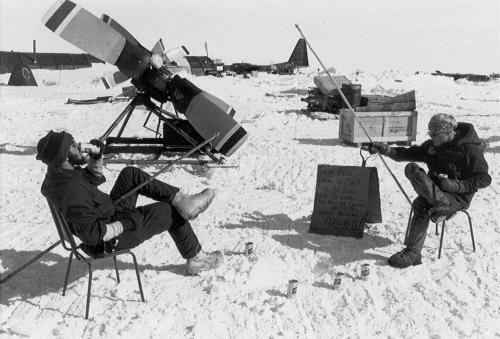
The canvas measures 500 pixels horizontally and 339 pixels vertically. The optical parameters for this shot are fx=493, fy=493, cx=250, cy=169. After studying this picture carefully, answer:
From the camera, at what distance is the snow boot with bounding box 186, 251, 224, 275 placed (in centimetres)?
460

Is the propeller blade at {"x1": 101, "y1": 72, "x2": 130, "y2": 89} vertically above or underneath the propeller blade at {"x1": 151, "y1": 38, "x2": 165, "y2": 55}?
underneath

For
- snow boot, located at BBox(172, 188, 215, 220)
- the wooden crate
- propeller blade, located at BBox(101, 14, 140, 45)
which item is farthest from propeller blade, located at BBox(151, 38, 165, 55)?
snow boot, located at BBox(172, 188, 215, 220)

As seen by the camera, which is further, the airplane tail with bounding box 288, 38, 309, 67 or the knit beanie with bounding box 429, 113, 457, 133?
the airplane tail with bounding box 288, 38, 309, 67

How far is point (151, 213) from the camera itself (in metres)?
4.19

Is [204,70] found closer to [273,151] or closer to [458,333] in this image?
[273,151]

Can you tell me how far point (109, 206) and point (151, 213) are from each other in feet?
1.23

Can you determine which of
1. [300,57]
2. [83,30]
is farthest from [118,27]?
[300,57]

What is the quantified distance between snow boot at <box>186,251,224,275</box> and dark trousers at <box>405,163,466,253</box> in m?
1.93

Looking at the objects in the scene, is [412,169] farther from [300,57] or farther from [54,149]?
[300,57]

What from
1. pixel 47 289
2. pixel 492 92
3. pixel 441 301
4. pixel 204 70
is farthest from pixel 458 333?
pixel 204 70

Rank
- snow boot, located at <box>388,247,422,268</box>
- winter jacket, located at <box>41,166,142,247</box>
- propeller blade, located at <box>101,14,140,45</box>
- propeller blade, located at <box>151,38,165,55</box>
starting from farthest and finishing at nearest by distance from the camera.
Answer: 1. propeller blade, located at <box>151,38,165,55</box>
2. propeller blade, located at <box>101,14,140,45</box>
3. snow boot, located at <box>388,247,422,268</box>
4. winter jacket, located at <box>41,166,142,247</box>

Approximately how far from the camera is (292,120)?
14.4 m

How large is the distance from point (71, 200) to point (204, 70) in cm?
3520

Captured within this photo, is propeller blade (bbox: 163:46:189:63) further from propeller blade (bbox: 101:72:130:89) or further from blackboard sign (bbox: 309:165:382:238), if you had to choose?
blackboard sign (bbox: 309:165:382:238)
